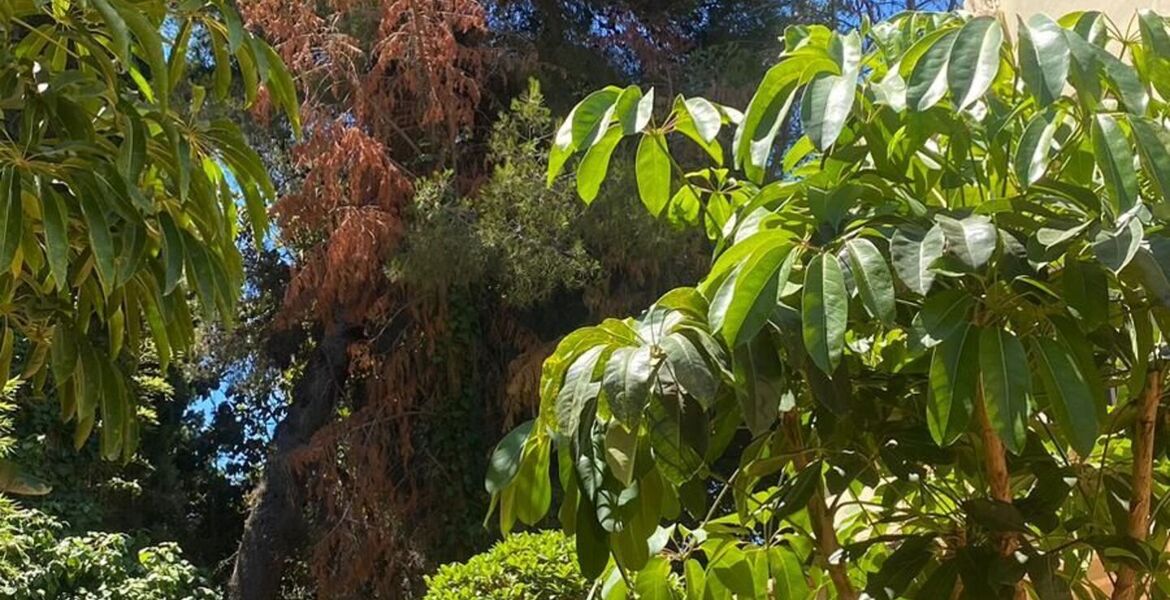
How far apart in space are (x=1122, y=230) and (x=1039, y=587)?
0.49 meters

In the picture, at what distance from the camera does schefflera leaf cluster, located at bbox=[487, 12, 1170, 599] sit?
1.48 metres

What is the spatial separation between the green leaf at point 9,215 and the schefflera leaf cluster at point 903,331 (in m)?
0.87

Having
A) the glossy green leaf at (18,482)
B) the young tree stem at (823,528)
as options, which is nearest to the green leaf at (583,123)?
the young tree stem at (823,528)

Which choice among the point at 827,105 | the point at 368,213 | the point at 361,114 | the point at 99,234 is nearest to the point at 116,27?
the point at 99,234

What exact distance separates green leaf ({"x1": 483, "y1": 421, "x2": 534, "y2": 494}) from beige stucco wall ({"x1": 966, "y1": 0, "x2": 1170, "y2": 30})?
192 centimetres

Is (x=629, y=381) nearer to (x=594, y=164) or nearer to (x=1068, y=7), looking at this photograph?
(x=594, y=164)

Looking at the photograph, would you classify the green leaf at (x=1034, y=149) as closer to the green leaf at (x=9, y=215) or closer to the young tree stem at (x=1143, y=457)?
the young tree stem at (x=1143, y=457)

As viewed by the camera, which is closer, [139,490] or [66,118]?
[66,118]

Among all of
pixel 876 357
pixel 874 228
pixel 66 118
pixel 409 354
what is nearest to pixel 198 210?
pixel 66 118

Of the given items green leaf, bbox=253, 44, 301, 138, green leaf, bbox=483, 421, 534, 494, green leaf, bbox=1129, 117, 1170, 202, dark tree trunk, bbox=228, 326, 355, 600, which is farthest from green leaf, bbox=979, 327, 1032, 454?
dark tree trunk, bbox=228, 326, 355, 600

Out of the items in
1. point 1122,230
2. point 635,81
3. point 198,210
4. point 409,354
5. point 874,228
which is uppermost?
point 635,81

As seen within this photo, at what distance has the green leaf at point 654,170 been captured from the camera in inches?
79.4

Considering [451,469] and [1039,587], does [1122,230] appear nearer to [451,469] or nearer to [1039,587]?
[1039,587]

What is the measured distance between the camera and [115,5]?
2312 mm
